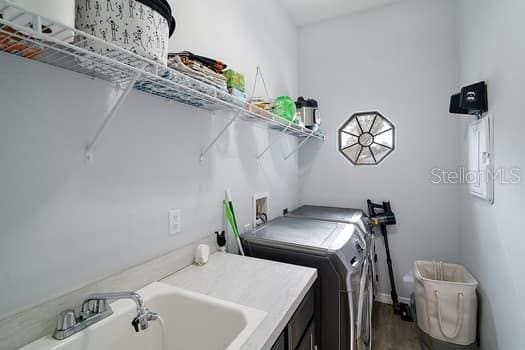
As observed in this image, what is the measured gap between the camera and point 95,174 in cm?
91

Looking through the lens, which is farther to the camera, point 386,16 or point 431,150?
point 386,16

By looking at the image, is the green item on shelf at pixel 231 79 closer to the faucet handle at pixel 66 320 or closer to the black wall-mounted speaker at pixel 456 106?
the faucet handle at pixel 66 320

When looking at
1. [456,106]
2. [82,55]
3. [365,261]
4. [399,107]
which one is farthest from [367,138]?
[82,55]

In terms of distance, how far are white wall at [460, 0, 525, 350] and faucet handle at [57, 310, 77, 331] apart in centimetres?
193

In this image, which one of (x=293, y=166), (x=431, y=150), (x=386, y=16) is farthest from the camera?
(x=293, y=166)

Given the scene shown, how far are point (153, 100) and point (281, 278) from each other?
1.05 metres

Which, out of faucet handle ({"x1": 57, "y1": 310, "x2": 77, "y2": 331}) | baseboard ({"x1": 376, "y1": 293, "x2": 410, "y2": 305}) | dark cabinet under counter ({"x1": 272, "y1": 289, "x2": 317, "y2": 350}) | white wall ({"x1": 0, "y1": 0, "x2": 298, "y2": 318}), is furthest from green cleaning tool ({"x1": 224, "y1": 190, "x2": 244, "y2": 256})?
baseboard ({"x1": 376, "y1": 293, "x2": 410, "y2": 305})

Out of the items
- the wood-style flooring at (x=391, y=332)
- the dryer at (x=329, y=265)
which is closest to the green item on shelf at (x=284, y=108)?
the dryer at (x=329, y=265)

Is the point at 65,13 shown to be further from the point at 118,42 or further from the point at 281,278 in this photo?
the point at 281,278

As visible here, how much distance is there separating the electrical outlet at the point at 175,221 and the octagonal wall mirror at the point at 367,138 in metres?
2.13

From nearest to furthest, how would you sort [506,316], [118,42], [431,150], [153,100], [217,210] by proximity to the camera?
[118,42] → [153,100] → [506,316] → [217,210] → [431,150]

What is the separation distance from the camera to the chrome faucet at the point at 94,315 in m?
0.74

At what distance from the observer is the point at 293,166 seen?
286 centimetres

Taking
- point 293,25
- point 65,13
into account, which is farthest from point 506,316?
point 293,25
